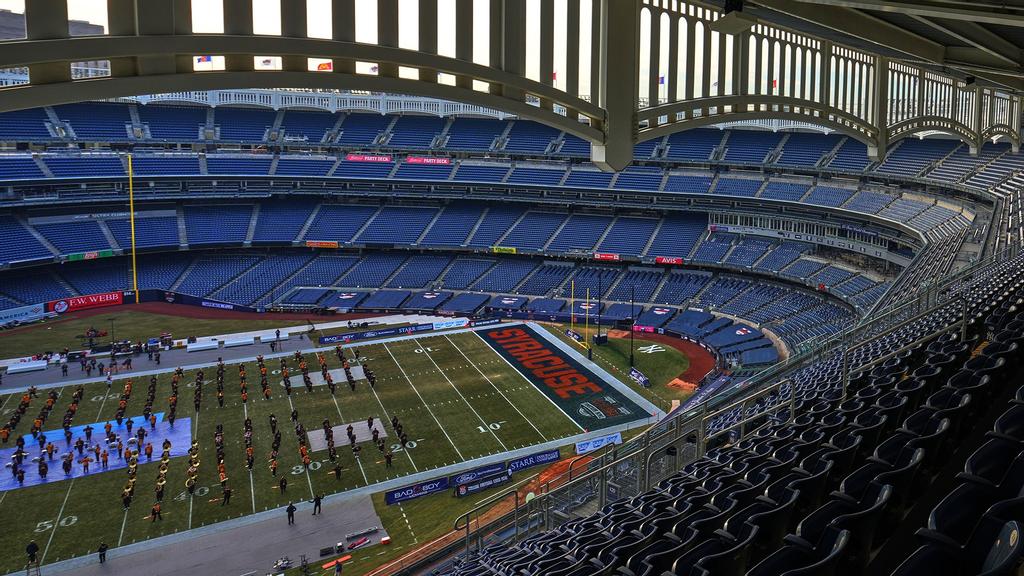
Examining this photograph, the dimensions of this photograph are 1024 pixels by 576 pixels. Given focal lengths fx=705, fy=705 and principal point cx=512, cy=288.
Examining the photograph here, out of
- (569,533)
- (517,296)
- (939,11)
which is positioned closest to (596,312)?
(517,296)

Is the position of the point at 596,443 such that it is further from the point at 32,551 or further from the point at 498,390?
the point at 32,551

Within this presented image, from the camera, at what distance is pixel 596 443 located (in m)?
25.0

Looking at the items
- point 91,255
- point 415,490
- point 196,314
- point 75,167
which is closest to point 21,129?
point 75,167

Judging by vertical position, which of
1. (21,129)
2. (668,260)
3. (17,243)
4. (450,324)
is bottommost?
(450,324)

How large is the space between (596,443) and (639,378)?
27.5 feet

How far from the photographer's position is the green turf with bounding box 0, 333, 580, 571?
2011cm

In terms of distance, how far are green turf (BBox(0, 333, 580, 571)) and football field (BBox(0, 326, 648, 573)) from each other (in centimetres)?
5

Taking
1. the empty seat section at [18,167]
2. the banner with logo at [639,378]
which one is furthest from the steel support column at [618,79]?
the empty seat section at [18,167]

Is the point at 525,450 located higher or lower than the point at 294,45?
lower

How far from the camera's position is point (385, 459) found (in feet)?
78.1

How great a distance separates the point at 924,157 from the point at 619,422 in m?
28.6

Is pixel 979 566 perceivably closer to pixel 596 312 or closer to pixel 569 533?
pixel 569 533

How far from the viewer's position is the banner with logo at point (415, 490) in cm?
2095

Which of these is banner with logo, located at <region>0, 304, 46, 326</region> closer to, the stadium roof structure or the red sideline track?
the red sideline track
